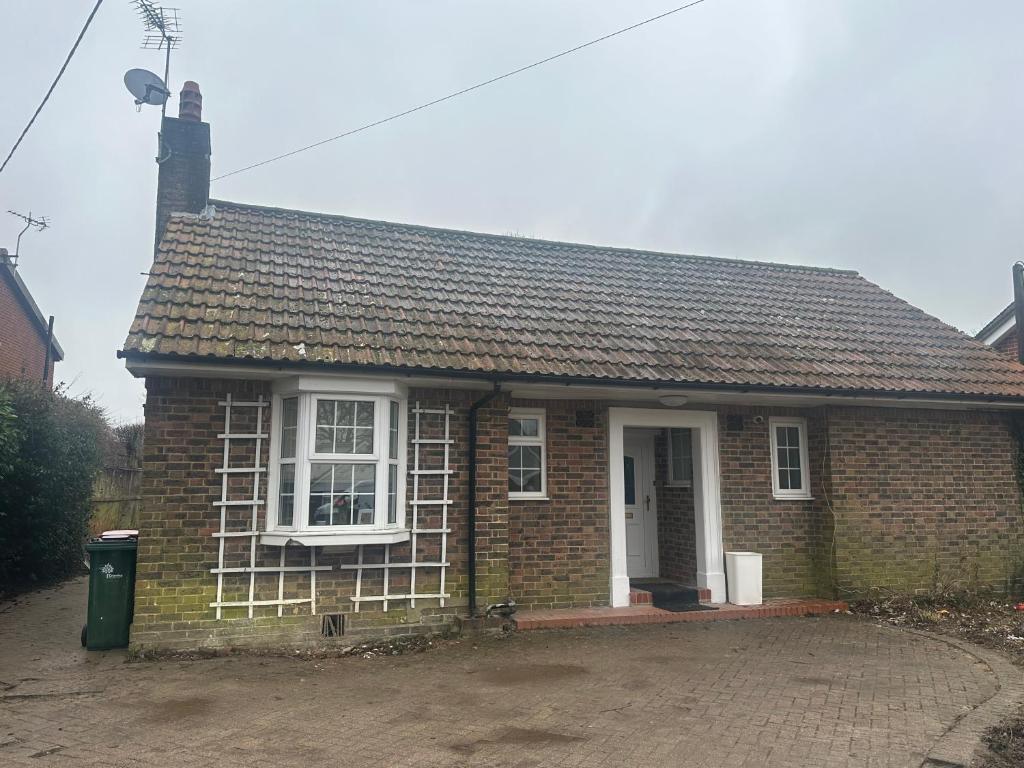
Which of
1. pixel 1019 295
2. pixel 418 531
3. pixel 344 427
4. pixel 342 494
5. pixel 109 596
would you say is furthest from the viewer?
pixel 1019 295

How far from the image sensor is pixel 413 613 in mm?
7969

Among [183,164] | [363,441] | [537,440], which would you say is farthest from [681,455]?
[183,164]

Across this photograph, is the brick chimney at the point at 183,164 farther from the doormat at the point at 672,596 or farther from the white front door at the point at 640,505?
the doormat at the point at 672,596

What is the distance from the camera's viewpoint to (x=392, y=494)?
7.97 metres

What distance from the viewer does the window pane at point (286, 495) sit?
7574 millimetres

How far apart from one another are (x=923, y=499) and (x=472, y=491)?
22.2 feet

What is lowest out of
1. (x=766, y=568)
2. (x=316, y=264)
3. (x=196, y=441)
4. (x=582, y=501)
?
(x=766, y=568)

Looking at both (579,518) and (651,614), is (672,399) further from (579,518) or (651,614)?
(651,614)

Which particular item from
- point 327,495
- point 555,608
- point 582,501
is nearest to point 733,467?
point 582,501

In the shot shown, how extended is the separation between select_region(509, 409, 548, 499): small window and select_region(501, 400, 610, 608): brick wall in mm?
99

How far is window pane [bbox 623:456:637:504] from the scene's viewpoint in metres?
11.0

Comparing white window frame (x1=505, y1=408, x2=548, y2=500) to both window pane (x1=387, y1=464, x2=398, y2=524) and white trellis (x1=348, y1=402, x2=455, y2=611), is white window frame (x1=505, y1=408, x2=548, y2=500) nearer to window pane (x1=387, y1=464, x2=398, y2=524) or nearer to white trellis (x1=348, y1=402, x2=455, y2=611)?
white trellis (x1=348, y1=402, x2=455, y2=611)

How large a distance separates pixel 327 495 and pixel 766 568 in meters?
6.21

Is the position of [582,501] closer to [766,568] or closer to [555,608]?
[555,608]
